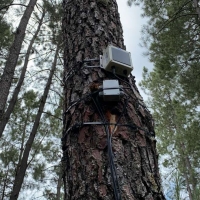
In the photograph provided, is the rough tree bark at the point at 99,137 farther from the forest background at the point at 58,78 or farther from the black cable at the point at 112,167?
the forest background at the point at 58,78

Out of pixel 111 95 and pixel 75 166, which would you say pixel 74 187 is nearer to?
pixel 75 166

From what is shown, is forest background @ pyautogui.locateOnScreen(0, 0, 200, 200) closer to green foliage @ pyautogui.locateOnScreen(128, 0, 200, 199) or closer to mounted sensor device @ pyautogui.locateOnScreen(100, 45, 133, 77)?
green foliage @ pyautogui.locateOnScreen(128, 0, 200, 199)

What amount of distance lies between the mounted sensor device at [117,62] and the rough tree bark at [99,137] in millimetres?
34

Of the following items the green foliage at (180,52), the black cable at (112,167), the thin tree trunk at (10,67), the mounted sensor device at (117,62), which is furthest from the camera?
the green foliage at (180,52)

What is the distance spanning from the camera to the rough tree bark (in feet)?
2.73

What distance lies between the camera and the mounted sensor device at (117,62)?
1108 mm

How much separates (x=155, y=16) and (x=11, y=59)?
13.8ft

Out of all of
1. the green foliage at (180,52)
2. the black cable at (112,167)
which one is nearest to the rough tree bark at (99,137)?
the black cable at (112,167)

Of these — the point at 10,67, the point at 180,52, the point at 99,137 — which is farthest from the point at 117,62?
the point at 180,52

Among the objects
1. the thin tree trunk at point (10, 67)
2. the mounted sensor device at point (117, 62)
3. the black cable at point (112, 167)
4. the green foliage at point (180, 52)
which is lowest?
the black cable at point (112, 167)

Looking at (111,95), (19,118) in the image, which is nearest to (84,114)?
(111,95)

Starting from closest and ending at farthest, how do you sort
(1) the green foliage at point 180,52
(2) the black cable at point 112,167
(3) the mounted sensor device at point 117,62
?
1. (2) the black cable at point 112,167
2. (3) the mounted sensor device at point 117,62
3. (1) the green foliage at point 180,52

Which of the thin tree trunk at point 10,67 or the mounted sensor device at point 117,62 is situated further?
the thin tree trunk at point 10,67

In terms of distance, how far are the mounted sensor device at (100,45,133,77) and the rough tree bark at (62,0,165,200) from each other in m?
0.03
